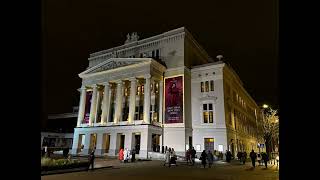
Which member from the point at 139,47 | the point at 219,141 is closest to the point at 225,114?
the point at 219,141

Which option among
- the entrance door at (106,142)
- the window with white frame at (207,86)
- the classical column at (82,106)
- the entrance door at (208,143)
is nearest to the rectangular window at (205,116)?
the entrance door at (208,143)

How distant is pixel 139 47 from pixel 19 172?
181ft

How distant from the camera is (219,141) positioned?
43.9 meters

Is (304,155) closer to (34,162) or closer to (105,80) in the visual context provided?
(34,162)

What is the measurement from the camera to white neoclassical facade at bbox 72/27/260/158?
4512 centimetres

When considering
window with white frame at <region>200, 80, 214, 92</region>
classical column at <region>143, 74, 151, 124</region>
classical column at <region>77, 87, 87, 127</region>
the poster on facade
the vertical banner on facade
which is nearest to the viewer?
classical column at <region>143, 74, 151, 124</region>

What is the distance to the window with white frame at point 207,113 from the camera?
46284 millimetres

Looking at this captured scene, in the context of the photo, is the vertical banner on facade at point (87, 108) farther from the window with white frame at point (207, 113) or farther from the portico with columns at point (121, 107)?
the window with white frame at point (207, 113)

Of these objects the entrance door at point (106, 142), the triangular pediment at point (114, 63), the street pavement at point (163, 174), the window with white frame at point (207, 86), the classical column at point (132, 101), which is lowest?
the street pavement at point (163, 174)

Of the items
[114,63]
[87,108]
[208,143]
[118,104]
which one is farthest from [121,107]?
[208,143]

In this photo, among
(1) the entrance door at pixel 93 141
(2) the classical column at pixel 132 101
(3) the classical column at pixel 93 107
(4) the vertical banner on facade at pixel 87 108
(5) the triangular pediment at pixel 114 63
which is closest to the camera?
(2) the classical column at pixel 132 101

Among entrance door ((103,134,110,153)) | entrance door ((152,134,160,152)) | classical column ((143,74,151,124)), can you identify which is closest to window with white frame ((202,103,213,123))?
entrance door ((152,134,160,152))

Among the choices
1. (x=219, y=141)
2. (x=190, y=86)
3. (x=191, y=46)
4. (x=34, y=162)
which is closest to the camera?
(x=34, y=162)

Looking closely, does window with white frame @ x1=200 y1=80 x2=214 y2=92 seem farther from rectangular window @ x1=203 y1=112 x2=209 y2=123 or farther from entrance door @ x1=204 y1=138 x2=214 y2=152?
entrance door @ x1=204 y1=138 x2=214 y2=152
